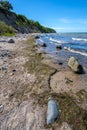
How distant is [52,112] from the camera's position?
21.2ft

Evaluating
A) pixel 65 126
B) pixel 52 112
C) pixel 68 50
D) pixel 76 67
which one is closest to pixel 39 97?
pixel 52 112

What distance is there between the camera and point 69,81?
10320mm

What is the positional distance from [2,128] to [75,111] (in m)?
2.72

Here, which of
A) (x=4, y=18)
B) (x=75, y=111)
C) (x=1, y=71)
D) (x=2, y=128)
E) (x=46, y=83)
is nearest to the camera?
(x=2, y=128)

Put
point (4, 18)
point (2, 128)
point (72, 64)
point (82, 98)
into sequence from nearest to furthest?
point (2, 128)
point (82, 98)
point (72, 64)
point (4, 18)

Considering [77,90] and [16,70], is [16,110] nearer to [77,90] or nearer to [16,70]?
[77,90]

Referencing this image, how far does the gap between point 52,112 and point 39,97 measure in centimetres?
158

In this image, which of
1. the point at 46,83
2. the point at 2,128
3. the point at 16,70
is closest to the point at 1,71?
the point at 16,70

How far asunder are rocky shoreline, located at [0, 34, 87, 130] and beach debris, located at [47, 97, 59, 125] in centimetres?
15

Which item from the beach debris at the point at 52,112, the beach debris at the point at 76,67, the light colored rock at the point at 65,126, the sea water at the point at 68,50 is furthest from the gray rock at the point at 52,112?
the sea water at the point at 68,50

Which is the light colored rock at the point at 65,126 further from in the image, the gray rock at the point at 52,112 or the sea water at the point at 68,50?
the sea water at the point at 68,50

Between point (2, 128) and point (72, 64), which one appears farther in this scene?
point (72, 64)

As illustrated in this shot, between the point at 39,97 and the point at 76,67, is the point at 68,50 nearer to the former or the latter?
the point at 76,67

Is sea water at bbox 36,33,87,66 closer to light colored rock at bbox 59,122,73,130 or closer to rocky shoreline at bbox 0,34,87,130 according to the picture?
rocky shoreline at bbox 0,34,87,130
